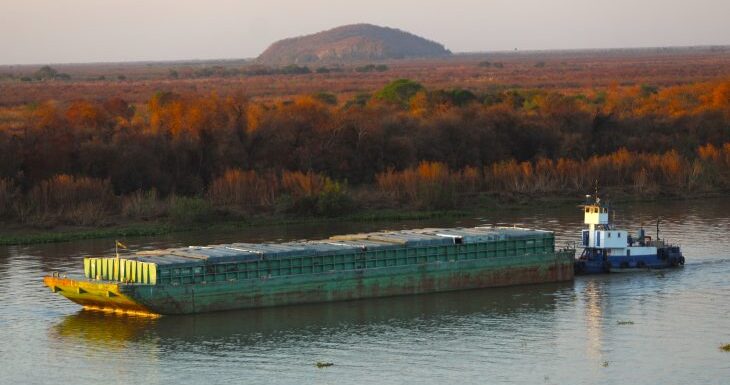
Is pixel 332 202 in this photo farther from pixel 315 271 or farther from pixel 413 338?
pixel 413 338

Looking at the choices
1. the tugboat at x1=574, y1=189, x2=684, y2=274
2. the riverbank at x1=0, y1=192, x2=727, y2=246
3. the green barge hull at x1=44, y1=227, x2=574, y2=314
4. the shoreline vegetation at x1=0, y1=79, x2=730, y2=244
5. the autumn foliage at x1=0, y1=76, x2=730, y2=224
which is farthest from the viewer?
the autumn foliage at x1=0, y1=76, x2=730, y2=224

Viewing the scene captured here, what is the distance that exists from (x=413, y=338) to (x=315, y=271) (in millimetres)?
7158

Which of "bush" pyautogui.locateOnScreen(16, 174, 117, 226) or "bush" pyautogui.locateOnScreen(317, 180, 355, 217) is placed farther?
"bush" pyautogui.locateOnScreen(317, 180, 355, 217)

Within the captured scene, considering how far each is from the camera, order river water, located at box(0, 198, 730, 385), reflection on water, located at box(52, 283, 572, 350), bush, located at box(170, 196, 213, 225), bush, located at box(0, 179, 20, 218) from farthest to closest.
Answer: bush, located at box(0, 179, 20, 218), bush, located at box(170, 196, 213, 225), reflection on water, located at box(52, 283, 572, 350), river water, located at box(0, 198, 730, 385)

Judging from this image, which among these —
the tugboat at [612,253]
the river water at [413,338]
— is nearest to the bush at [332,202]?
the river water at [413,338]

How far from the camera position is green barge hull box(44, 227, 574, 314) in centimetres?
4547

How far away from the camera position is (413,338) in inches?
1663

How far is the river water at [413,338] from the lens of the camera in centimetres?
3762

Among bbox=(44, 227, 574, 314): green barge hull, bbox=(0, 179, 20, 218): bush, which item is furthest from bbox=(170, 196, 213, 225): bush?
bbox=(44, 227, 574, 314): green barge hull

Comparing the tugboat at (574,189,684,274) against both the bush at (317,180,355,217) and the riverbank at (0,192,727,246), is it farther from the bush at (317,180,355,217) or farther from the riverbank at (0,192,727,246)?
the bush at (317,180,355,217)

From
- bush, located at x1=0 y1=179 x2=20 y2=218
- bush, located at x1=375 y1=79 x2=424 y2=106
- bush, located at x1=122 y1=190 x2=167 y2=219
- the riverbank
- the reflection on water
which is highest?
bush, located at x1=375 y1=79 x2=424 y2=106

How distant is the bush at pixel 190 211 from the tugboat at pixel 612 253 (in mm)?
21948

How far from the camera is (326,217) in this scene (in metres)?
71.6

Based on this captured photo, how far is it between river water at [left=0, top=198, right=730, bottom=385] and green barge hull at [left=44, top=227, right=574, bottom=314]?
0.62 meters
